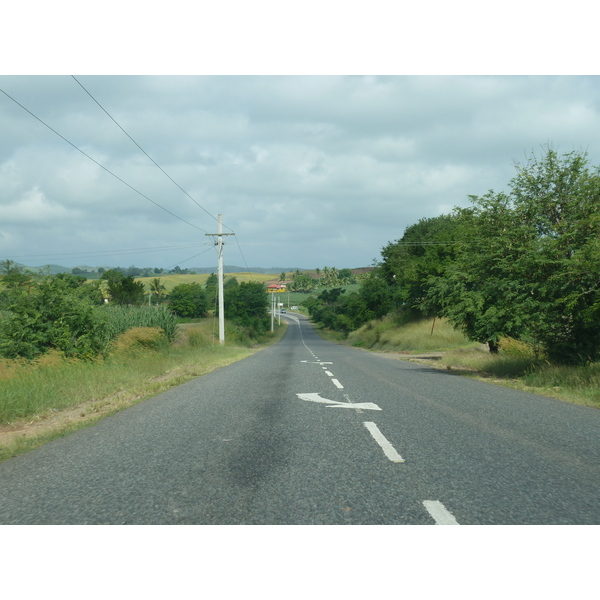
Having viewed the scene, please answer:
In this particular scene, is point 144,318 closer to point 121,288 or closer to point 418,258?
point 418,258

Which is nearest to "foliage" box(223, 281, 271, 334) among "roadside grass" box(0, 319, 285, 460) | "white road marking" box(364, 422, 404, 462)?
"roadside grass" box(0, 319, 285, 460)

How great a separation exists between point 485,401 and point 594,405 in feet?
6.67

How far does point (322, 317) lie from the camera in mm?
136875

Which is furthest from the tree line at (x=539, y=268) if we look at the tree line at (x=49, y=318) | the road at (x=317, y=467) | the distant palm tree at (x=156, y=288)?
the distant palm tree at (x=156, y=288)

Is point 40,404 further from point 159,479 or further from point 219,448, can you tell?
point 159,479

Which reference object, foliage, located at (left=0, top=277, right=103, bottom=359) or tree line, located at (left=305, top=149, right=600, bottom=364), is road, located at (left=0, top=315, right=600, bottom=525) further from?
foliage, located at (left=0, top=277, right=103, bottom=359)

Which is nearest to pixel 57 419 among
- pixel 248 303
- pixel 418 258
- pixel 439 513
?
pixel 439 513

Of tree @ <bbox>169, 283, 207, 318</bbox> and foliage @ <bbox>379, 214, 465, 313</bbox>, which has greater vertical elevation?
foliage @ <bbox>379, 214, 465, 313</bbox>

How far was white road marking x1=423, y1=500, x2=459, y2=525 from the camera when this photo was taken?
390 cm

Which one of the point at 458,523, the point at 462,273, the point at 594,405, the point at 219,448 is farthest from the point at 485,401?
the point at 462,273

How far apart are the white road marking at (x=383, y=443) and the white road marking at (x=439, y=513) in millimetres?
1422

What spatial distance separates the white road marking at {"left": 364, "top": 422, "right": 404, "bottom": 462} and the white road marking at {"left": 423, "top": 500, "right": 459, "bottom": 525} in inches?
56.0

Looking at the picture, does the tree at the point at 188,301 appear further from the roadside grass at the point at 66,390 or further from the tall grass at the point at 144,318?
the roadside grass at the point at 66,390

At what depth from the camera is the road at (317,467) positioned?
4137 mm
